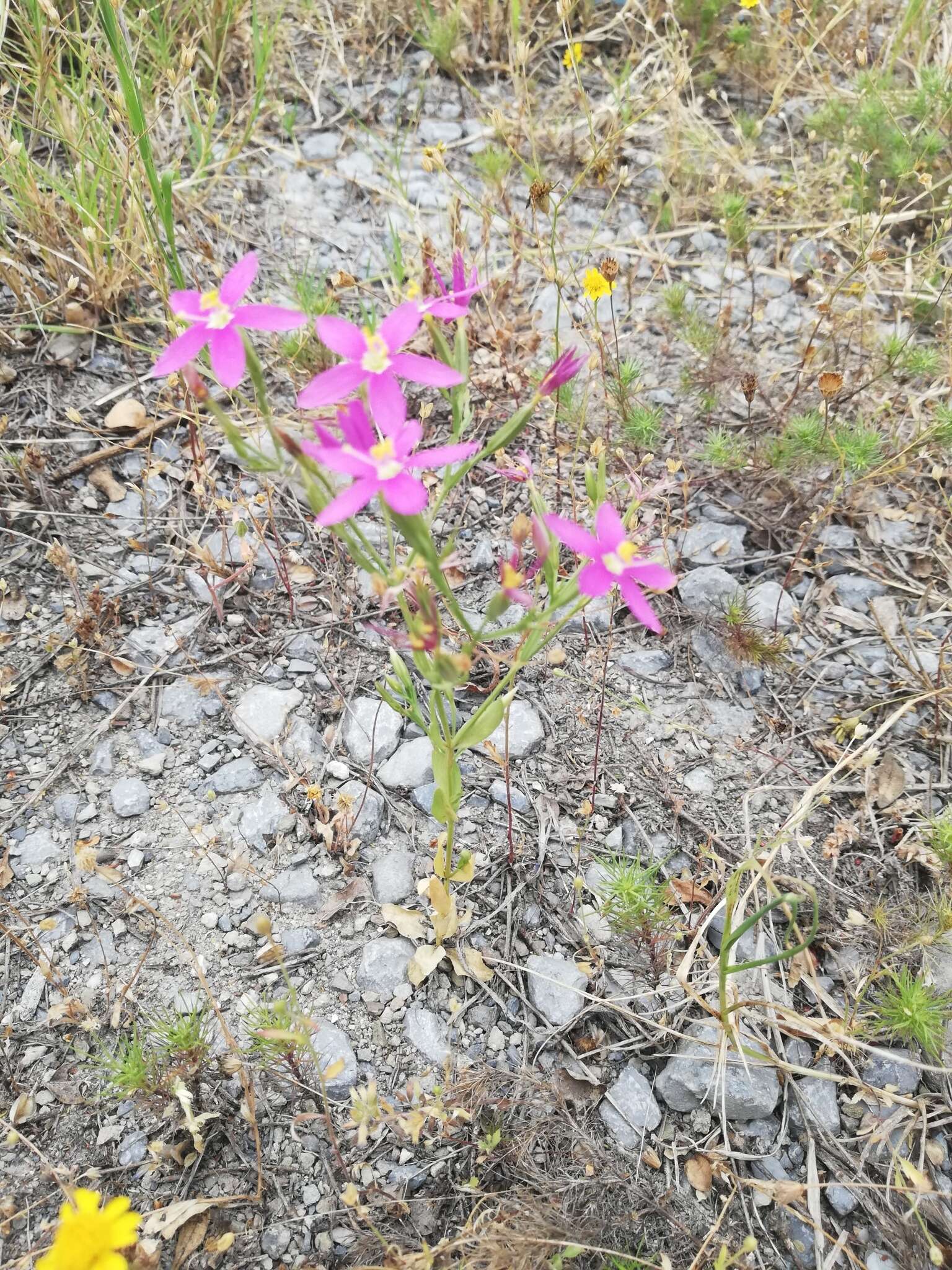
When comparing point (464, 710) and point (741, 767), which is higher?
point (464, 710)

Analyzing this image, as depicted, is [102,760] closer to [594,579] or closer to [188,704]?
[188,704]

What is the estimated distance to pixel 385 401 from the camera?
1.39 m

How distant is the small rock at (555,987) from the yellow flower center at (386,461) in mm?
1094

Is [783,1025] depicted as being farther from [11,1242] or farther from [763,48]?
[763,48]

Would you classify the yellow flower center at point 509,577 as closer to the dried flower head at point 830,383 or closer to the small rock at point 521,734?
the small rock at point 521,734

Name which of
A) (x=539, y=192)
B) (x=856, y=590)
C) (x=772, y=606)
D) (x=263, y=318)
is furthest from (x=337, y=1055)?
(x=539, y=192)

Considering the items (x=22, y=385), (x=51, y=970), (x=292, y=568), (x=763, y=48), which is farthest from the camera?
(x=763, y=48)

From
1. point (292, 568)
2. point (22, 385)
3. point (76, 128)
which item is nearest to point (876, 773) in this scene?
point (292, 568)

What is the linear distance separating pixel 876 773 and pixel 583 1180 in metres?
1.17

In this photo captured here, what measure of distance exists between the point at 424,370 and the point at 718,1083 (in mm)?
1450

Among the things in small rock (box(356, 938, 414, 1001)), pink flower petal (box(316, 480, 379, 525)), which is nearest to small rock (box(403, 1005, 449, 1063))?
small rock (box(356, 938, 414, 1001))

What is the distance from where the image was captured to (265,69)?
335 centimetres

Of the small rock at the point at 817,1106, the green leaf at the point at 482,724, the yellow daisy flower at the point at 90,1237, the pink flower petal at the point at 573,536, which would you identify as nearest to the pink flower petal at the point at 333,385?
the pink flower petal at the point at 573,536

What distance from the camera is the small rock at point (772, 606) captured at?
244 centimetres
